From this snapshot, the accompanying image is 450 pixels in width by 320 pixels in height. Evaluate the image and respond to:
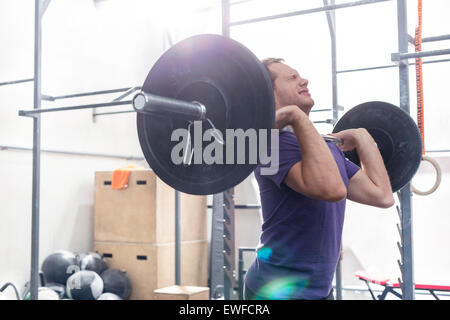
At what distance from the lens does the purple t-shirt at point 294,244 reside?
1.01 metres

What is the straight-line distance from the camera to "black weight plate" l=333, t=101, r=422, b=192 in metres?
1.49

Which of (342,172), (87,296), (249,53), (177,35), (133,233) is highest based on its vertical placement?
(177,35)

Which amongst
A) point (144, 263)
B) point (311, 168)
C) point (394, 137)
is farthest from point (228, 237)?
point (311, 168)

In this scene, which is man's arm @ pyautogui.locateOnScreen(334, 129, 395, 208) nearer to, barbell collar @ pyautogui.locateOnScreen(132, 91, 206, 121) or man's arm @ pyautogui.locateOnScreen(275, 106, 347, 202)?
man's arm @ pyautogui.locateOnScreen(275, 106, 347, 202)

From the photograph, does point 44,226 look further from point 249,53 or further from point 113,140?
point 249,53

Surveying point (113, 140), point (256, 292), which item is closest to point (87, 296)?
point (113, 140)

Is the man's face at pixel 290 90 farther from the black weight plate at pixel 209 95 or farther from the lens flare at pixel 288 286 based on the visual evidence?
the lens flare at pixel 288 286

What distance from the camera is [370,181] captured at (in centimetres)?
125

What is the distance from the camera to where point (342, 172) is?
1.12 m

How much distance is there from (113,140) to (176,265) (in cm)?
141

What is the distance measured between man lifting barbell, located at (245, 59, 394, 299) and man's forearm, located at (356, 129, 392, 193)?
177 mm

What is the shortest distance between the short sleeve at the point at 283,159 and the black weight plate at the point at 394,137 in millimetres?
499

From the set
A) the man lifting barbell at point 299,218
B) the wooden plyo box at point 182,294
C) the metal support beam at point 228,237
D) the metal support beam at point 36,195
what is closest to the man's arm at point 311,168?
the man lifting barbell at point 299,218

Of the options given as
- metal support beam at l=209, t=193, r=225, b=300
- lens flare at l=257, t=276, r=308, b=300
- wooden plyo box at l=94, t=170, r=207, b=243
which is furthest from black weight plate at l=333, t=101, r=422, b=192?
wooden plyo box at l=94, t=170, r=207, b=243
